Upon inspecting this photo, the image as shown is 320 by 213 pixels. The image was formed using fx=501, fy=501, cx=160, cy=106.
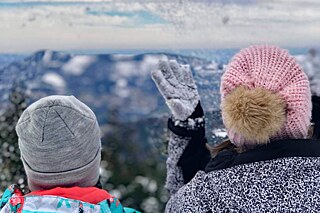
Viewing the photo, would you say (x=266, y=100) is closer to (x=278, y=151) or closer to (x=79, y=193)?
(x=278, y=151)

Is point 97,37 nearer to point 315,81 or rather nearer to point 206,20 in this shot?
point 206,20

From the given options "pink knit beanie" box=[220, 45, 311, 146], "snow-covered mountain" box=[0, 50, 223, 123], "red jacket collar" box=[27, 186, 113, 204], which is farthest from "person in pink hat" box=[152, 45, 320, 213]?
"snow-covered mountain" box=[0, 50, 223, 123]

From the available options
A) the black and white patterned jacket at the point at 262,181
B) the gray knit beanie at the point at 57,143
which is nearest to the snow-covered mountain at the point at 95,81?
the gray knit beanie at the point at 57,143

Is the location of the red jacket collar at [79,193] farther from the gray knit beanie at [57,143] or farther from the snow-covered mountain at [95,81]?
the snow-covered mountain at [95,81]

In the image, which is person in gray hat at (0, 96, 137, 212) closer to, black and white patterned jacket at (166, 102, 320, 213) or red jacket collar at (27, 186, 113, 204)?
red jacket collar at (27, 186, 113, 204)

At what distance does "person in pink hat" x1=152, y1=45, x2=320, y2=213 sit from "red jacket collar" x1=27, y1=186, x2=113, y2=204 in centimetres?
A: 19

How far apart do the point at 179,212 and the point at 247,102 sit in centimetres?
31

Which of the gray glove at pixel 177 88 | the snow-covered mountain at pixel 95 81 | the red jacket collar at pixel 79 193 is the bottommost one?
the snow-covered mountain at pixel 95 81

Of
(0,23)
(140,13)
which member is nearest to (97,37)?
(140,13)

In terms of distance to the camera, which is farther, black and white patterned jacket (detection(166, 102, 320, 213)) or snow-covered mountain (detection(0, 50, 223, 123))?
snow-covered mountain (detection(0, 50, 223, 123))

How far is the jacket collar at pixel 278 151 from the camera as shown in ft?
3.52

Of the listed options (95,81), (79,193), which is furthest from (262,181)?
(95,81)

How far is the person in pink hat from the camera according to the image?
1057 millimetres

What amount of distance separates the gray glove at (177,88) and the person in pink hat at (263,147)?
0.29 meters
